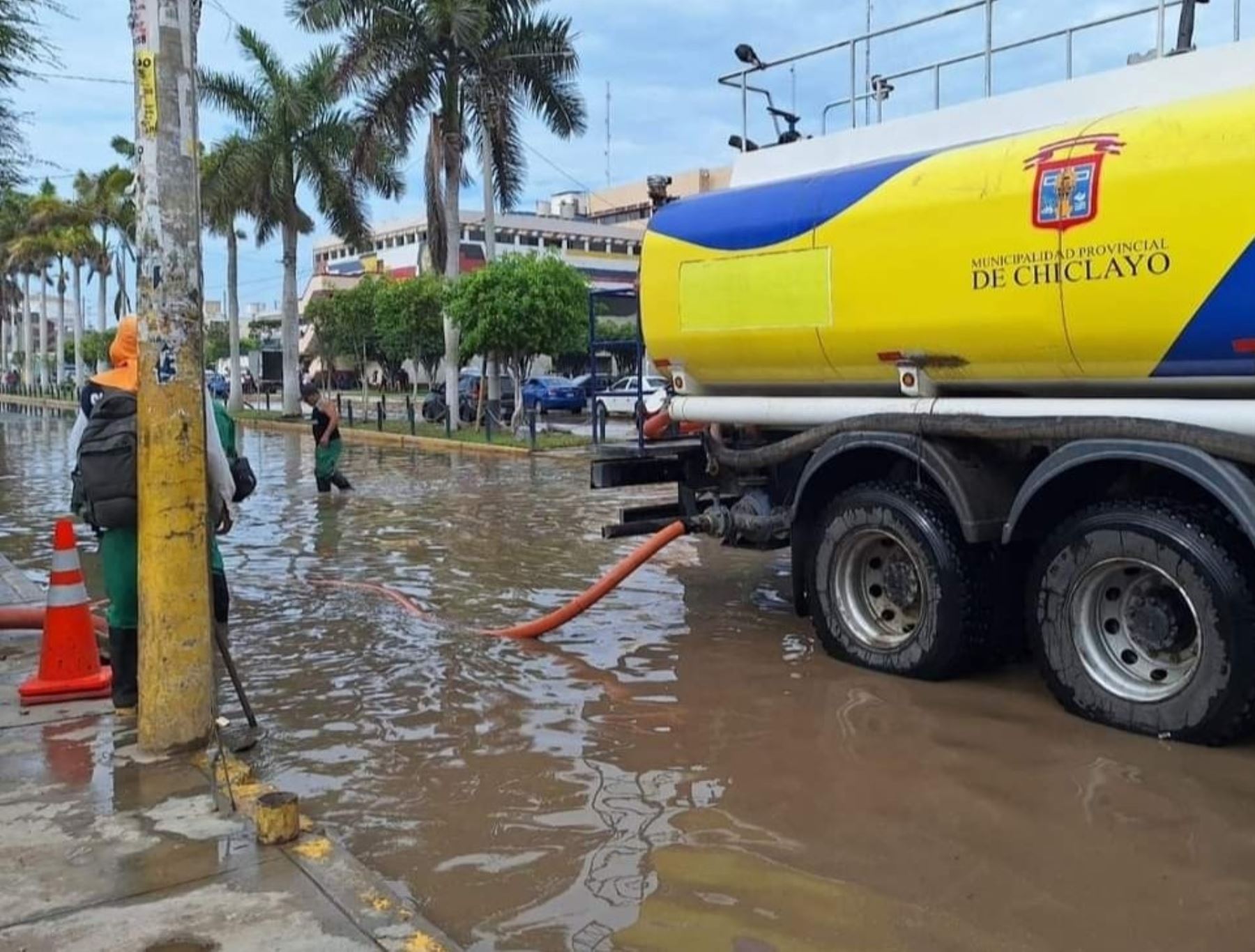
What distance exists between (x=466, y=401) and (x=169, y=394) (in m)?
30.4

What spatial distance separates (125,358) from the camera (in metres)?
5.72

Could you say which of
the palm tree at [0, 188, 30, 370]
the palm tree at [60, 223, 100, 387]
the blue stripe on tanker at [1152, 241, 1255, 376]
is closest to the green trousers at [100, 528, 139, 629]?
the blue stripe on tanker at [1152, 241, 1255, 376]

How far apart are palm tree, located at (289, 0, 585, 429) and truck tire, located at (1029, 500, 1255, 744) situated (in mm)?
22368

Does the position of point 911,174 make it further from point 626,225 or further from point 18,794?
point 626,225

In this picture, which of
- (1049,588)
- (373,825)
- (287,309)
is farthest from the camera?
(287,309)

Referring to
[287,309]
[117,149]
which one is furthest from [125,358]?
[117,149]

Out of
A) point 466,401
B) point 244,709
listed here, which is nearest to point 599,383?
point 244,709

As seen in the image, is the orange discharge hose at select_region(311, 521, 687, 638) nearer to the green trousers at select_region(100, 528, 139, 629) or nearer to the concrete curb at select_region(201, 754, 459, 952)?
the green trousers at select_region(100, 528, 139, 629)

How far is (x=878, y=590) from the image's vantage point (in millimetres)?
6727

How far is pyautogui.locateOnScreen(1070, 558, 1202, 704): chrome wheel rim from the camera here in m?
5.25

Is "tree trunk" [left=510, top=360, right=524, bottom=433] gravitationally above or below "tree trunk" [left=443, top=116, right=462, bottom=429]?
below

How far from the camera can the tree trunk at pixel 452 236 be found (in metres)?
26.2

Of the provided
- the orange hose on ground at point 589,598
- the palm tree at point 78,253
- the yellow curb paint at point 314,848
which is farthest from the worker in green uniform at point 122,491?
the palm tree at point 78,253

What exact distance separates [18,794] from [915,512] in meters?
4.34
